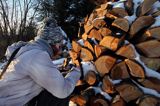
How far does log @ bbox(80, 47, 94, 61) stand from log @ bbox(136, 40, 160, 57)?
2.06 feet

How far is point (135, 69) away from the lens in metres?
4.42

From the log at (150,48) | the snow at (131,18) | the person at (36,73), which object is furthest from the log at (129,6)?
the person at (36,73)

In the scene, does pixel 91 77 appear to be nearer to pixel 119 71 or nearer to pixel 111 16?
pixel 119 71

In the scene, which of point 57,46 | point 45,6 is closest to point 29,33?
point 45,6

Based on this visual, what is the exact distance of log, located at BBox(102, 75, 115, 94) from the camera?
4.59 metres

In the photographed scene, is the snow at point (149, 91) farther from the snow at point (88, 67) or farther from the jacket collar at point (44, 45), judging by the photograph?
the jacket collar at point (44, 45)

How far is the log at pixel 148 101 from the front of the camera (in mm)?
4305

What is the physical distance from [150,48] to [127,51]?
234 millimetres

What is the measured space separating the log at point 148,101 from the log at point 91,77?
61 cm

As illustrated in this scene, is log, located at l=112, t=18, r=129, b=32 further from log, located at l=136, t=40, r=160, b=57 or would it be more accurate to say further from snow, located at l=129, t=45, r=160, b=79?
snow, located at l=129, t=45, r=160, b=79

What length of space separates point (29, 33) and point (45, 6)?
498 cm

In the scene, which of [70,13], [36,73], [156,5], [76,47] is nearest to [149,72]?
[156,5]

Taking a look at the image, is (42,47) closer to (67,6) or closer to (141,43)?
(141,43)

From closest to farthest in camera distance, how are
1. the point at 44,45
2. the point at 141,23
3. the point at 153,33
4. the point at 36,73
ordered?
1. the point at 36,73
2. the point at 44,45
3. the point at 153,33
4. the point at 141,23
